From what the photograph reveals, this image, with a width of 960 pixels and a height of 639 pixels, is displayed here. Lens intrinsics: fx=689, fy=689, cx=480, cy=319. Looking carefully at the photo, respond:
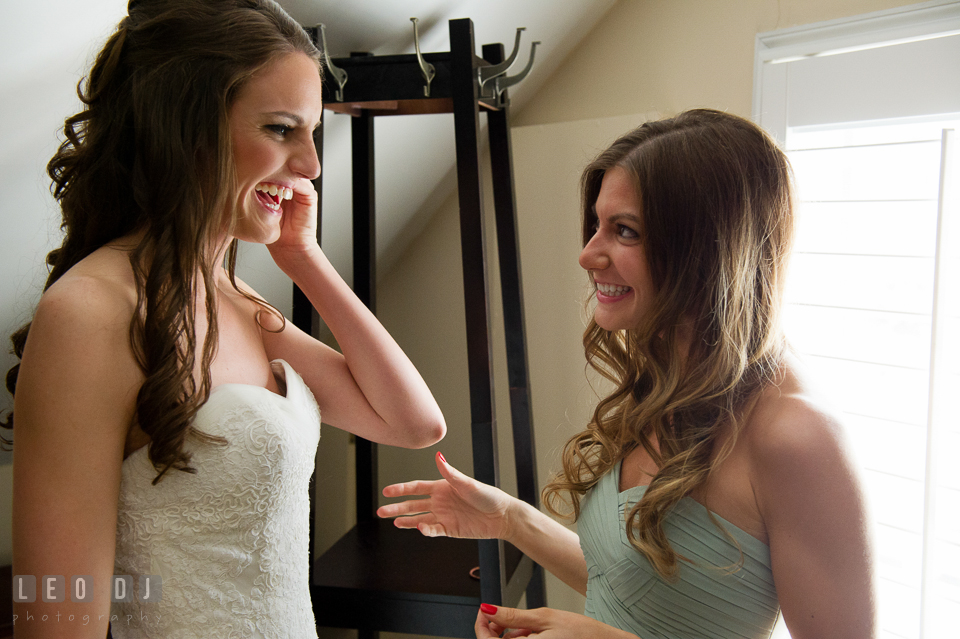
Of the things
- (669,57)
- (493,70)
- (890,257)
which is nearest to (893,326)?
(890,257)

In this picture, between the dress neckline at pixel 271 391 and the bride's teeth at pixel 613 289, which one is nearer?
the dress neckline at pixel 271 391

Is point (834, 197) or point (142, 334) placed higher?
point (834, 197)

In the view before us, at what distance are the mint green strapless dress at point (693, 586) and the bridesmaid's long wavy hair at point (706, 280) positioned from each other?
2 cm

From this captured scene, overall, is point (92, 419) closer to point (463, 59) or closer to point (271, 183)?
point (271, 183)

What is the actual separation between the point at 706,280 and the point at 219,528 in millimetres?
692

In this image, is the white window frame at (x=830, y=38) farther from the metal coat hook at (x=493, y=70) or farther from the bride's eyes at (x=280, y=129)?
the bride's eyes at (x=280, y=129)

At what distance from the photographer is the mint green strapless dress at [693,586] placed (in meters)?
0.81

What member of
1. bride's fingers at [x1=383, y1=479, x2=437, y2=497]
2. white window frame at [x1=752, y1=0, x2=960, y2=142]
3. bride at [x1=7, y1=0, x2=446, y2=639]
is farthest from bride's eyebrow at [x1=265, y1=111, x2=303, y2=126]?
white window frame at [x1=752, y1=0, x2=960, y2=142]

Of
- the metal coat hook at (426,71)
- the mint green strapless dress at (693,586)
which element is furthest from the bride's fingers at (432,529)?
the metal coat hook at (426,71)

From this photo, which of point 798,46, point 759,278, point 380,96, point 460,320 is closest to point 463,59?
point 380,96

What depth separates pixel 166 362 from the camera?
0.81 meters

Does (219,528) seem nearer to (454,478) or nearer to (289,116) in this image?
(454,478)

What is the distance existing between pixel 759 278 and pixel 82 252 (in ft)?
2.85

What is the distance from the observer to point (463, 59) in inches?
49.5
